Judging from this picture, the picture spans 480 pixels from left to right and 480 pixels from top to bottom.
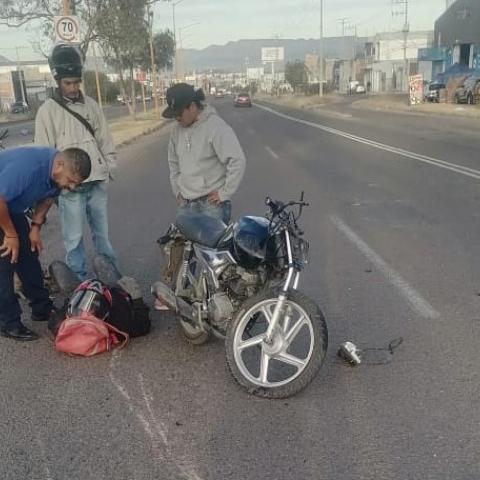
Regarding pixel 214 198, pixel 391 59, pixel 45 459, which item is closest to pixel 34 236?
pixel 214 198

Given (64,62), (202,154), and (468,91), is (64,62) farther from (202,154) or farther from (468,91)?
(468,91)

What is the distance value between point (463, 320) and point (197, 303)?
83.0 inches

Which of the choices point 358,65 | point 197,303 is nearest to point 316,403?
point 197,303

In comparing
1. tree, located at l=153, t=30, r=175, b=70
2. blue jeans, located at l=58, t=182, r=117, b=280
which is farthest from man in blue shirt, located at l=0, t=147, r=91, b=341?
tree, located at l=153, t=30, r=175, b=70

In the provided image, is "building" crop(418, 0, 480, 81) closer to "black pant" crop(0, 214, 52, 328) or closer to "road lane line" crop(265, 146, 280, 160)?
"road lane line" crop(265, 146, 280, 160)

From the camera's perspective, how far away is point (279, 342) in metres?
3.80

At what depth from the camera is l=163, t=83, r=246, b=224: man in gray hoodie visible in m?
4.70

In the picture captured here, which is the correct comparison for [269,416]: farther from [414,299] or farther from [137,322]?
[414,299]

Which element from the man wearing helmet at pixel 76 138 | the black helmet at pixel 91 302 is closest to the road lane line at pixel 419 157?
the man wearing helmet at pixel 76 138

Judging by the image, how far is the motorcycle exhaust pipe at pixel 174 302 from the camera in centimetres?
429

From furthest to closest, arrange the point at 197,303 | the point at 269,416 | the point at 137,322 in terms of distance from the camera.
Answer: the point at 137,322 < the point at 197,303 < the point at 269,416

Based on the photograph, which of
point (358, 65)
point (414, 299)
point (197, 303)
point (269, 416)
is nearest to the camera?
point (269, 416)

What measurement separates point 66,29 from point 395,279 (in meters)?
9.49

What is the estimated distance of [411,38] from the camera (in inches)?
4825
